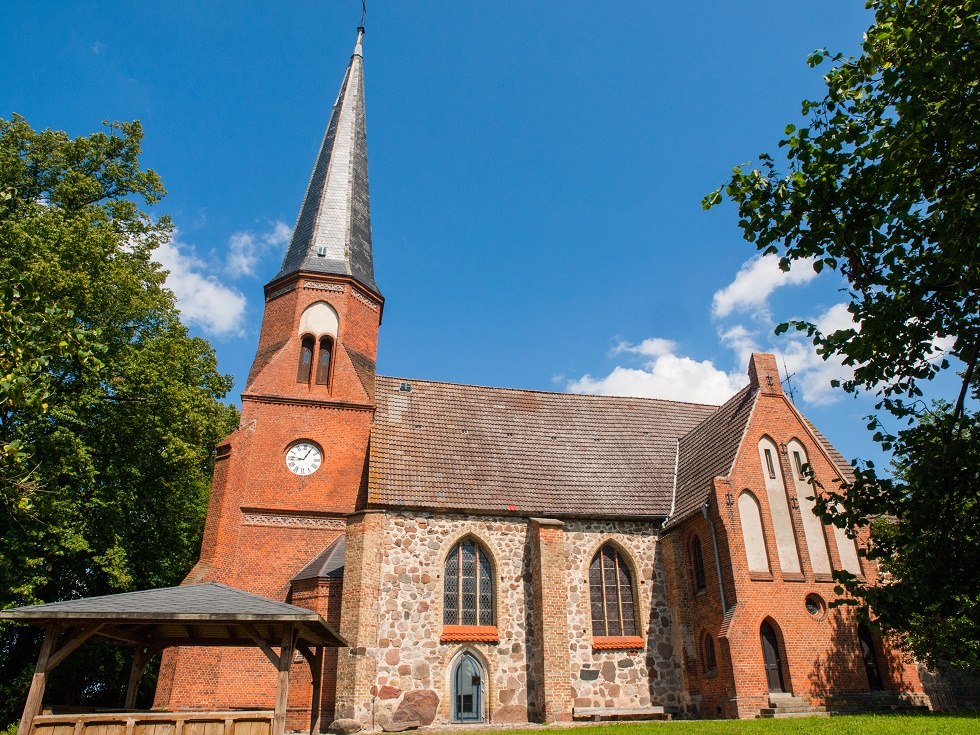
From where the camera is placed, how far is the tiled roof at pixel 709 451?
19.1 m

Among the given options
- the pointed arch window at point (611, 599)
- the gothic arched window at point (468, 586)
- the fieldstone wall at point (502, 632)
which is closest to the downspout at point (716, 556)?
the fieldstone wall at point (502, 632)

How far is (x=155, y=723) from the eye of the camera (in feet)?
35.6

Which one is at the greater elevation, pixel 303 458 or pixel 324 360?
pixel 324 360

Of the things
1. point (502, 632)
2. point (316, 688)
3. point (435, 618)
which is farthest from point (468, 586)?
point (316, 688)

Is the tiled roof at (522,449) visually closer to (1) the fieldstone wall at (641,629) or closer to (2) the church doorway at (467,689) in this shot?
(1) the fieldstone wall at (641,629)

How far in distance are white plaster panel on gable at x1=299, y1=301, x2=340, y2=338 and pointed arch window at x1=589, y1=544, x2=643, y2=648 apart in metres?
11.5

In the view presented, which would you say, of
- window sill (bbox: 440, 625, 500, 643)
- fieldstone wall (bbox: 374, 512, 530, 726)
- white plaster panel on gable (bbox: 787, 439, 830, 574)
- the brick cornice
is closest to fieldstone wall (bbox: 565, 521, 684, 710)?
fieldstone wall (bbox: 374, 512, 530, 726)

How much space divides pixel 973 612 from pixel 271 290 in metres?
21.6

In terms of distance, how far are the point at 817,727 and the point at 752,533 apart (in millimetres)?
5711

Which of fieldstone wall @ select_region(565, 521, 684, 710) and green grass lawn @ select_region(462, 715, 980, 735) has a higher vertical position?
fieldstone wall @ select_region(565, 521, 684, 710)

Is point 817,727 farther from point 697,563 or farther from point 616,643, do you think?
point 616,643

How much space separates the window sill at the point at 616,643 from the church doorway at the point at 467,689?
10.9 ft

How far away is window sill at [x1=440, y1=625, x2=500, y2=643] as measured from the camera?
17547 millimetres

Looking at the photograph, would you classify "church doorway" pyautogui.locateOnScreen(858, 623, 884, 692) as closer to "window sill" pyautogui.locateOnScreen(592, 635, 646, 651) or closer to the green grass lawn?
the green grass lawn
